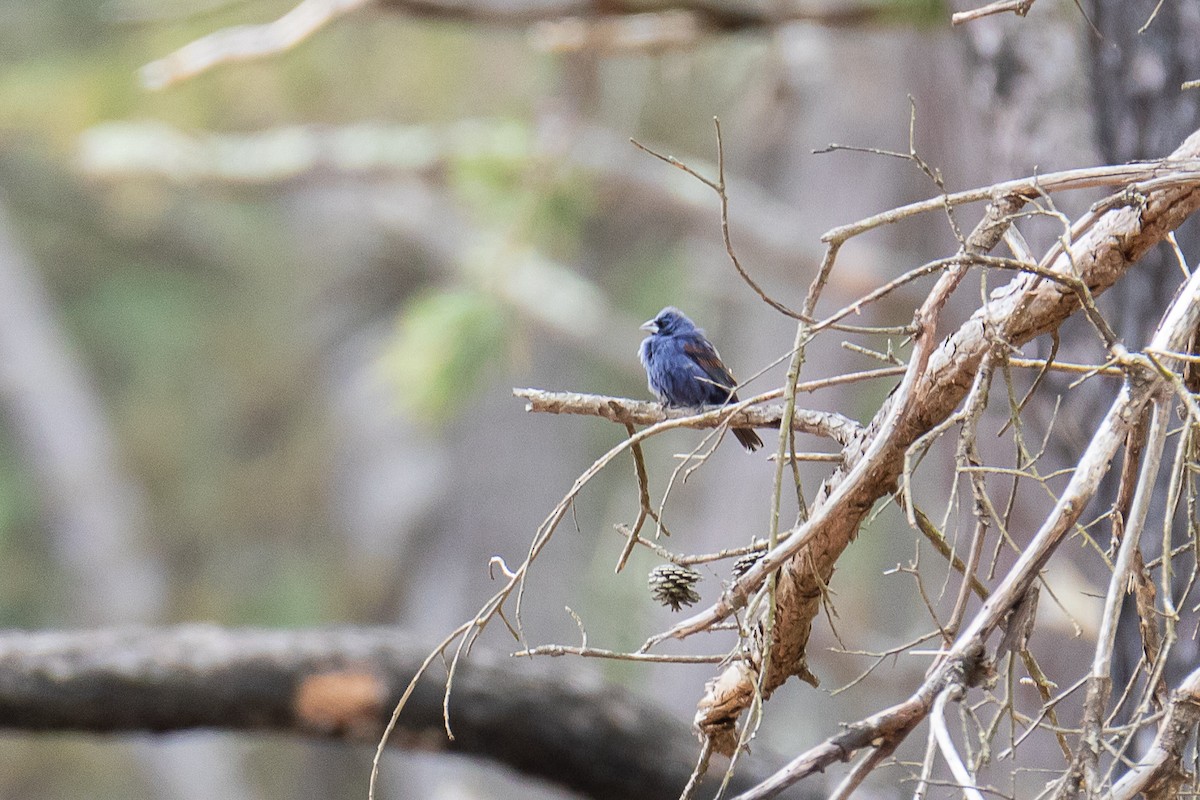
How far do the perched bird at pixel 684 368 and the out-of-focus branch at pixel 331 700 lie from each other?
0.78m

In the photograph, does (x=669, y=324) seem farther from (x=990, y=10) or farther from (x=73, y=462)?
(x=73, y=462)

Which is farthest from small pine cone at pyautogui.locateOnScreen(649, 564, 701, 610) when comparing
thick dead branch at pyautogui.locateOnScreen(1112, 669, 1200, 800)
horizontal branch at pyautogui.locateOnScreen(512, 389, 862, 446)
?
thick dead branch at pyautogui.locateOnScreen(1112, 669, 1200, 800)

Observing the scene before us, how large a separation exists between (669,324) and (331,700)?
4.01ft

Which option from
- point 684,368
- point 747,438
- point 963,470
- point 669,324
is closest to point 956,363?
point 963,470

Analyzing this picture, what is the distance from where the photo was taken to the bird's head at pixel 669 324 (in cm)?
327

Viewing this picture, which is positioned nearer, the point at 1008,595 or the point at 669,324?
the point at 1008,595

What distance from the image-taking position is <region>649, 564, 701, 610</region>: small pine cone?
5.28 ft

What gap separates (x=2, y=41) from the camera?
1073 cm

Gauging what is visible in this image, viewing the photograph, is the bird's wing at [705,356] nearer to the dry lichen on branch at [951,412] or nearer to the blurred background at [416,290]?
the blurred background at [416,290]

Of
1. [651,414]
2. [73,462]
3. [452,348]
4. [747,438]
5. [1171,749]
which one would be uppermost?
[651,414]

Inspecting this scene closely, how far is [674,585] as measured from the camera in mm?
1644

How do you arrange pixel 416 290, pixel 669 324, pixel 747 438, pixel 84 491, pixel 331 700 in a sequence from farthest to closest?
pixel 416 290, pixel 84 491, pixel 669 324, pixel 331 700, pixel 747 438

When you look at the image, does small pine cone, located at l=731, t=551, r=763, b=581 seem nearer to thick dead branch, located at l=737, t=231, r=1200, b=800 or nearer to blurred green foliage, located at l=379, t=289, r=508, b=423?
thick dead branch, located at l=737, t=231, r=1200, b=800

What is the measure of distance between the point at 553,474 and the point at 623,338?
2.04 meters
